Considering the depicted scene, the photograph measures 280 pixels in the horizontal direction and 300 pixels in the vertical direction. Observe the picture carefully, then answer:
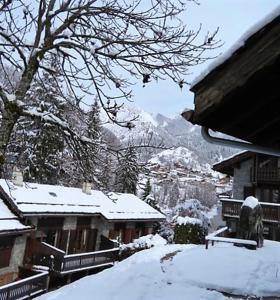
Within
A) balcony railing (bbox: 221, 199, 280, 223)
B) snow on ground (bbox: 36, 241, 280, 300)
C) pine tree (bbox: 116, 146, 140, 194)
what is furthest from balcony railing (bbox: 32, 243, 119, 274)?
pine tree (bbox: 116, 146, 140, 194)

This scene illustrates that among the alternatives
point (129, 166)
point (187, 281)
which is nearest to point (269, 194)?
point (187, 281)

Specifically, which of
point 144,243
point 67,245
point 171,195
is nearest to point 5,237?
point 67,245

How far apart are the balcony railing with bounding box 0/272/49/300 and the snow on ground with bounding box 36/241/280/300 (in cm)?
763

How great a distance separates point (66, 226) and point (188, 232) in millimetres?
9052

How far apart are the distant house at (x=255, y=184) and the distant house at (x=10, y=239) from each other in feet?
44.2

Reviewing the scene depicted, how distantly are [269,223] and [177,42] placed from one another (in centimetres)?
2011

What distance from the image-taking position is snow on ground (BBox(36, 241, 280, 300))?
805 cm

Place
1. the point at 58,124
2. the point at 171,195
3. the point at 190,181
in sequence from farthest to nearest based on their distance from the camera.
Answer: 1. the point at 190,181
2. the point at 171,195
3. the point at 58,124

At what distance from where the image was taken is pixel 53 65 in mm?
7934

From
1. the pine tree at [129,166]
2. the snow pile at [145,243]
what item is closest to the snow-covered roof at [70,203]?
the snow pile at [145,243]

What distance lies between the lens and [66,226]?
91.4 ft

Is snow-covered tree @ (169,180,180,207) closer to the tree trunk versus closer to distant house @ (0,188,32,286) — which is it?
distant house @ (0,188,32,286)

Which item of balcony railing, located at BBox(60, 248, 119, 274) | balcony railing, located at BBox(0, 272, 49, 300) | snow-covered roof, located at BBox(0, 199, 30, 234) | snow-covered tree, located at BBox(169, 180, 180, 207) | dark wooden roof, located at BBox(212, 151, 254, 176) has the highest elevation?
snow-covered tree, located at BBox(169, 180, 180, 207)

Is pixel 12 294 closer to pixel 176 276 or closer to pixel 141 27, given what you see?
pixel 176 276
